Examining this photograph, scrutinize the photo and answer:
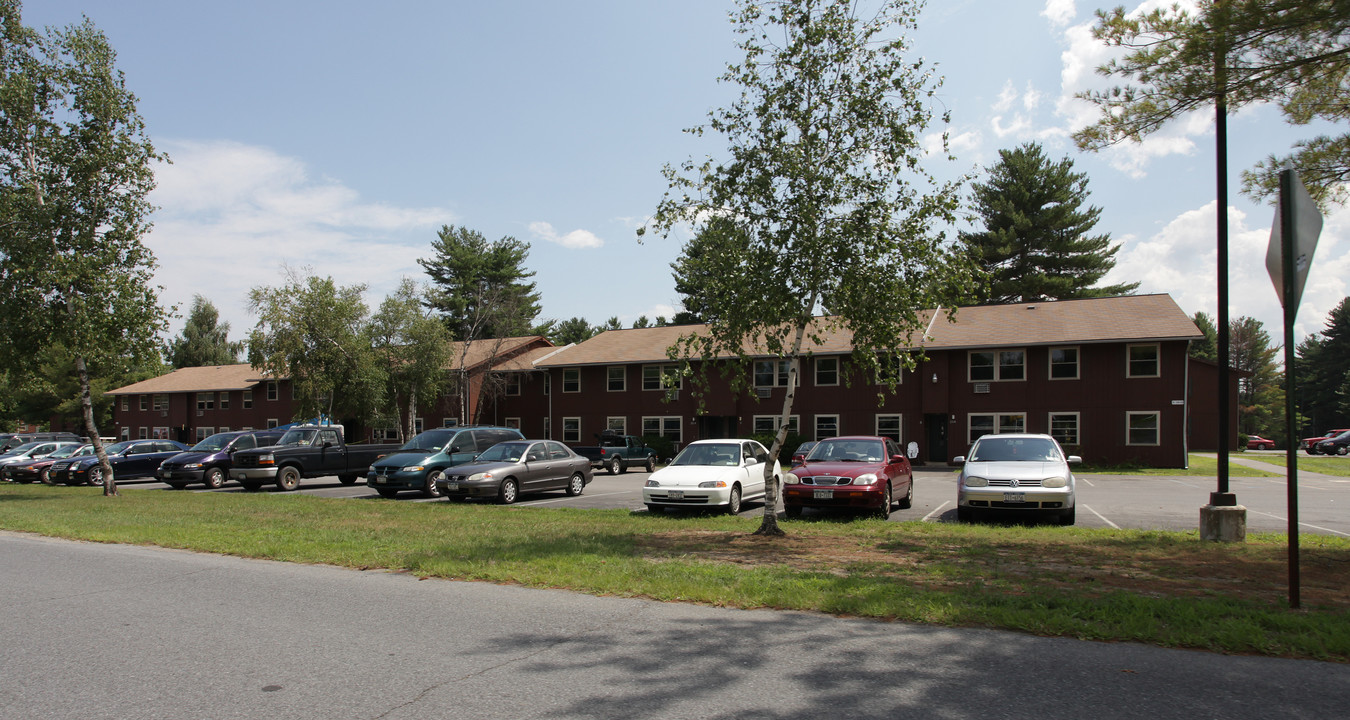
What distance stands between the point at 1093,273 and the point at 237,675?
56.4 metres

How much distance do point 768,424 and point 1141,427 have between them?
1558 centimetres

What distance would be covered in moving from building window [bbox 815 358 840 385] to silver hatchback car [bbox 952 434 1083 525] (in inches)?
899


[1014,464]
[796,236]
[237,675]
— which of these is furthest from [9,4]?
[1014,464]

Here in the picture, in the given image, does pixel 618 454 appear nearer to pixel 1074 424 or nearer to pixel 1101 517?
pixel 1074 424

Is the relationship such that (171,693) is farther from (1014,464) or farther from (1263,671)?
(1014,464)

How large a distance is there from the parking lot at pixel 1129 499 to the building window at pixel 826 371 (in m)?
9.81

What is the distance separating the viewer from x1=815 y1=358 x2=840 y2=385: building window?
123 ft

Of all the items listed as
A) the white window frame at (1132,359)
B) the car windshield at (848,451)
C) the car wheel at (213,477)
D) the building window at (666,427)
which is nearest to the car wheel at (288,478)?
the car wheel at (213,477)

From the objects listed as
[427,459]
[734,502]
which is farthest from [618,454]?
[734,502]

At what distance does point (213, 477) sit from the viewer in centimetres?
2352

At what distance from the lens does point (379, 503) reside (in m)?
17.8

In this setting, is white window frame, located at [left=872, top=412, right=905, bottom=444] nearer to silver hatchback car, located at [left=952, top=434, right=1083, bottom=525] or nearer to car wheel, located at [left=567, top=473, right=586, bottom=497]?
car wheel, located at [left=567, top=473, right=586, bottom=497]

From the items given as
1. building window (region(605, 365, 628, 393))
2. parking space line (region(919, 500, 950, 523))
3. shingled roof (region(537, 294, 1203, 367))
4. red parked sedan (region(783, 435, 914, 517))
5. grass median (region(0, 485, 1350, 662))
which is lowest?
parking space line (region(919, 500, 950, 523))

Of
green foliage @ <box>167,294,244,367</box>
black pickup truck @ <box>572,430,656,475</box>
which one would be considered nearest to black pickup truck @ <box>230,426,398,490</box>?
black pickup truck @ <box>572,430,656,475</box>
